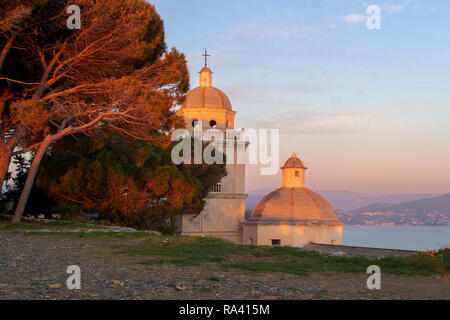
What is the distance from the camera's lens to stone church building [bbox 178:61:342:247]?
3941 cm

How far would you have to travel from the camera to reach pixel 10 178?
25.8 meters

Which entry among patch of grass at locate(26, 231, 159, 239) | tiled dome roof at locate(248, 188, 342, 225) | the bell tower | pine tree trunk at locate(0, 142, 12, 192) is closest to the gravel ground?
patch of grass at locate(26, 231, 159, 239)

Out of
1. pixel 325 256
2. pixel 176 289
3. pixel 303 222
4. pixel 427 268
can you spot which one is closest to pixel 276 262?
pixel 325 256

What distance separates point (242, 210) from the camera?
1663 inches

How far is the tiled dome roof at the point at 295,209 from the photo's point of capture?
39844 mm

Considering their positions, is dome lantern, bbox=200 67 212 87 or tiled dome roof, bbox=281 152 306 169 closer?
dome lantern, bbox=200 67 212 87

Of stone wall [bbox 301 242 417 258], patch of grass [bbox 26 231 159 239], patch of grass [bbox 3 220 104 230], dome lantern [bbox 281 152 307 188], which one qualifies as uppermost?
dome lantern [bbox 281 152 307 188]

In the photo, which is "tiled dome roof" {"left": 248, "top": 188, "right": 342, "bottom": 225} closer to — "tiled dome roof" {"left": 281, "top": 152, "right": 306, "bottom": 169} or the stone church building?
the stone church building

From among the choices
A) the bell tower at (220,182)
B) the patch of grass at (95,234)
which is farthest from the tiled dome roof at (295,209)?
the patch of grass at (95,234)

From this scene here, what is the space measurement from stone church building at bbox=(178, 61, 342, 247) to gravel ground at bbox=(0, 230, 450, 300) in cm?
3164

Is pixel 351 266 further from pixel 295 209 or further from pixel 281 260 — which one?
pixel 295 209

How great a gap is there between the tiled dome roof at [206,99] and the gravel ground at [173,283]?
3296 cm

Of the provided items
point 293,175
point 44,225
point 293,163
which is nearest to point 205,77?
point 293,163

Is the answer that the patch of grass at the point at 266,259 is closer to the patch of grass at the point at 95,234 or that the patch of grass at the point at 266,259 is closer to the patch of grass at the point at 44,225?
the patch of grass at the point at 95,234
